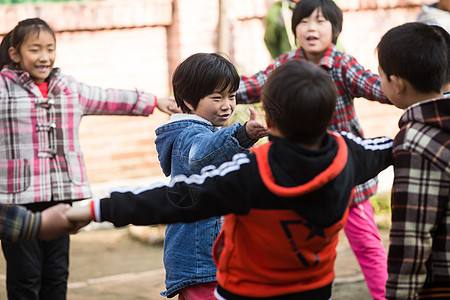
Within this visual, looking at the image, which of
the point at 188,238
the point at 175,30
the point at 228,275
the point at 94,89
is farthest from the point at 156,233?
the point at 228,275

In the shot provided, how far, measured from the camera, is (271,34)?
5.34 m

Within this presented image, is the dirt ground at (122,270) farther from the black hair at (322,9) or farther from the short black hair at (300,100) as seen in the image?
the short black hair at (300,100)

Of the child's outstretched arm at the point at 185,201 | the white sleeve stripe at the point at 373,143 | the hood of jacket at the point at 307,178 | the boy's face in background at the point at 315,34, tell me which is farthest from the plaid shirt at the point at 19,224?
the boy's face in background at the point at 315,34

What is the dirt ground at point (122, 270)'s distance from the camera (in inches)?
201

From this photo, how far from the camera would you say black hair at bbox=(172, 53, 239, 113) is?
3.02 metres

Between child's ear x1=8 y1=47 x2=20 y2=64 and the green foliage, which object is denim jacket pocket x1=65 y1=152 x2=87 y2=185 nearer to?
child's ear x1=8 y1=47 x2=20 y2=64

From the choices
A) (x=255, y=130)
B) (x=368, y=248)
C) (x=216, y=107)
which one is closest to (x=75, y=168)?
(x=216, y=107)

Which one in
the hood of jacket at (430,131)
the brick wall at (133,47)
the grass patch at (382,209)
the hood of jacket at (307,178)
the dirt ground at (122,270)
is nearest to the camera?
the hood of jacket at (307,178)

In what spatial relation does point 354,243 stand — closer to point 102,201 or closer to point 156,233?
point 102,201

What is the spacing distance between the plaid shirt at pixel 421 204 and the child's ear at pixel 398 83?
13cm

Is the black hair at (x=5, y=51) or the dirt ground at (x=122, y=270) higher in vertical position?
the black hair at (x=5, y=51)

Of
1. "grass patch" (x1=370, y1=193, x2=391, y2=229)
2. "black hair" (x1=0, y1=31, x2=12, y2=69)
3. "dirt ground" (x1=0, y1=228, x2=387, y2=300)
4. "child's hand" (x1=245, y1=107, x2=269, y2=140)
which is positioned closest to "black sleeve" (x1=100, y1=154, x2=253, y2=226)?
"child's hand" (x1=245, y1=107, x2=269, y2=140)

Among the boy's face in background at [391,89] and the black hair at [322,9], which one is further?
the black hair at [322,9]

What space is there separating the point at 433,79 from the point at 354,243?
5.96ft
